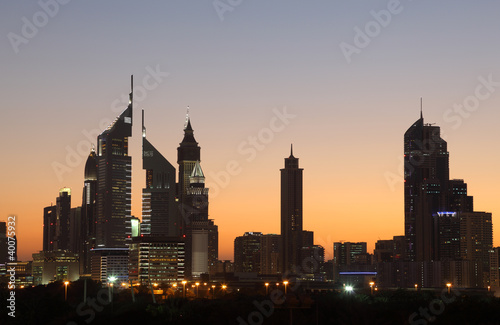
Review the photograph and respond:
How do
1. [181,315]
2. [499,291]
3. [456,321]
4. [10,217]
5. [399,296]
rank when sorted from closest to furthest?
[456,321] < [10,217] < [181,315] < [399,296] < [499,291]

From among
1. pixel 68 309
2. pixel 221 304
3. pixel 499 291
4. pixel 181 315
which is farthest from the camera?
pixel 499 291

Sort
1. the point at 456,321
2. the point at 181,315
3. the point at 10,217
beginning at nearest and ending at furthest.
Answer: the point at 456,321 → the point at 10,217 → the point at 181,315

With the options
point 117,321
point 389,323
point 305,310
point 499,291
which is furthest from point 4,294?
point 499,291

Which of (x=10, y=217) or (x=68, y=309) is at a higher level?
(x=10, y=217)

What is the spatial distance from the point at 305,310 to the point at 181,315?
1320 centimetres

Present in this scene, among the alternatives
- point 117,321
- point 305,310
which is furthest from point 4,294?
point 305,310

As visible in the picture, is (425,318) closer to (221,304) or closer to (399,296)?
(221,304)

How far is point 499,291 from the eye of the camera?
500 ft

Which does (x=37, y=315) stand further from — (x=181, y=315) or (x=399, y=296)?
(x=399, y=296)

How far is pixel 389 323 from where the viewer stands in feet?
239

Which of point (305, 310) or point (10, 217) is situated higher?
point (10, 217)

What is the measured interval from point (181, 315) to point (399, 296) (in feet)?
130

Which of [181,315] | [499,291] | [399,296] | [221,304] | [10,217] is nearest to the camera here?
[10,217]

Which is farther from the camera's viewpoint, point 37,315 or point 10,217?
point 37,315
